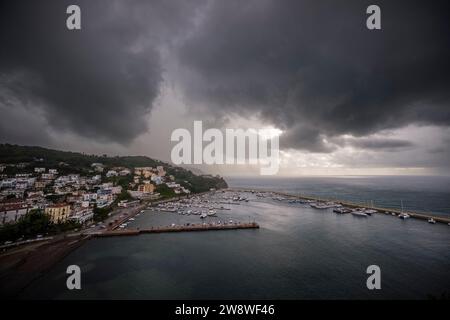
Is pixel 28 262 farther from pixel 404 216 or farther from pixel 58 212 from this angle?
pixel 404 216

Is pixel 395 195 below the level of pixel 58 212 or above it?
below

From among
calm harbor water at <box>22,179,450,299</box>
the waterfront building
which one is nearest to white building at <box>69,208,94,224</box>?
the waterfront building

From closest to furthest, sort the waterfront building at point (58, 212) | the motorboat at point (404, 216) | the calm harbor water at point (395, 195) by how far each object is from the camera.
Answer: the waterfront building at point (58, 212) → the motorboat at point (404, 216) → the calm harbor water at point (395, 195)

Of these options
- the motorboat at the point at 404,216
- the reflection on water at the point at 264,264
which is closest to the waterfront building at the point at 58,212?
the reflection on water at the point at 264,264

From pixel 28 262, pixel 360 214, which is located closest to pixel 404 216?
pixel 360 214

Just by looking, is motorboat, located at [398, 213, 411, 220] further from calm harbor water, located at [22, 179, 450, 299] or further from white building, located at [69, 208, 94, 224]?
white building, located at [69, 208, 94, 224]

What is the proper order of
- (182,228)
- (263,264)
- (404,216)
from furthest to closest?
(404,216) < (182,228) < (263,264)

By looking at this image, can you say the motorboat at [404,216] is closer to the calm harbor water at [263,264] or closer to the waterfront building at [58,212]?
the calm harbor water at [263,264]

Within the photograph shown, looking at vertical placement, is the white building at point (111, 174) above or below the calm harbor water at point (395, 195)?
above
